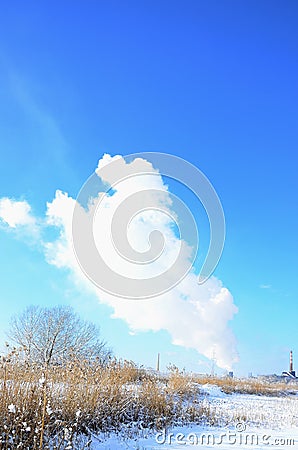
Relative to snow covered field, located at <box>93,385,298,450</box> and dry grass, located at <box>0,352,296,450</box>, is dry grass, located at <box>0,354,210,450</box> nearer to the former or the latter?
Result: dry grass, located at <box>0,352,296,450</box>

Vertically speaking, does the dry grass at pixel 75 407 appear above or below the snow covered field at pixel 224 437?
above

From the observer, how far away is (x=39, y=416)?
630 centimetres

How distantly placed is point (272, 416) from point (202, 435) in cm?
432
